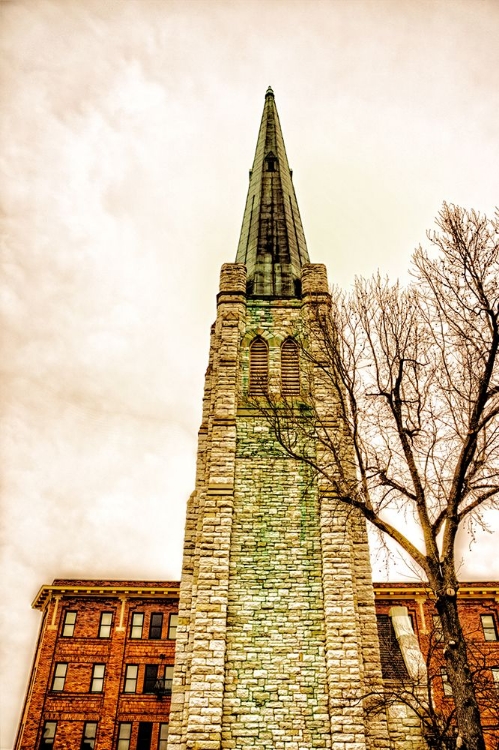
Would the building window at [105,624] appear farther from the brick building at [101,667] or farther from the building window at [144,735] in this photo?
the building window at [144,735]

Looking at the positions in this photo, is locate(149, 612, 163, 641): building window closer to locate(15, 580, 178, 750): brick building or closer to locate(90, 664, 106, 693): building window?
locate(15, 580, 178, 750): brick building

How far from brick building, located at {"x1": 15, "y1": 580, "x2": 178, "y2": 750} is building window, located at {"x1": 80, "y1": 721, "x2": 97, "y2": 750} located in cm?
5

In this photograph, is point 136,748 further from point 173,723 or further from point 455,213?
point 455,213

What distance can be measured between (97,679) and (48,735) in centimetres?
339

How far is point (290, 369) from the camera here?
65.5 feet

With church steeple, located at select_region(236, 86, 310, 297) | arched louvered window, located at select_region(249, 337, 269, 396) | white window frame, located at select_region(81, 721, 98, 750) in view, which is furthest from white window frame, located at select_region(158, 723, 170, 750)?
church steeple, located at select_region(236, 86, 310, 297)

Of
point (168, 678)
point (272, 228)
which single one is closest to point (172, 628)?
point (168, 678)

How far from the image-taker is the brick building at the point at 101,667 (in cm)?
3256

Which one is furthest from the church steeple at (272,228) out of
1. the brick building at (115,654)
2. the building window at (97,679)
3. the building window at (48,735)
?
the building window at (48,735)

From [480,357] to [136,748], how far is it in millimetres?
29100

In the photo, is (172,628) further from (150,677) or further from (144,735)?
(144,735)

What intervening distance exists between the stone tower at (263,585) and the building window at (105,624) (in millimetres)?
21290

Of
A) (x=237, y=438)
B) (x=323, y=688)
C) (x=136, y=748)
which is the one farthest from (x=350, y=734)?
(x=136, y=748)

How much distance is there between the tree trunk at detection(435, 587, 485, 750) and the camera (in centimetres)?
973
